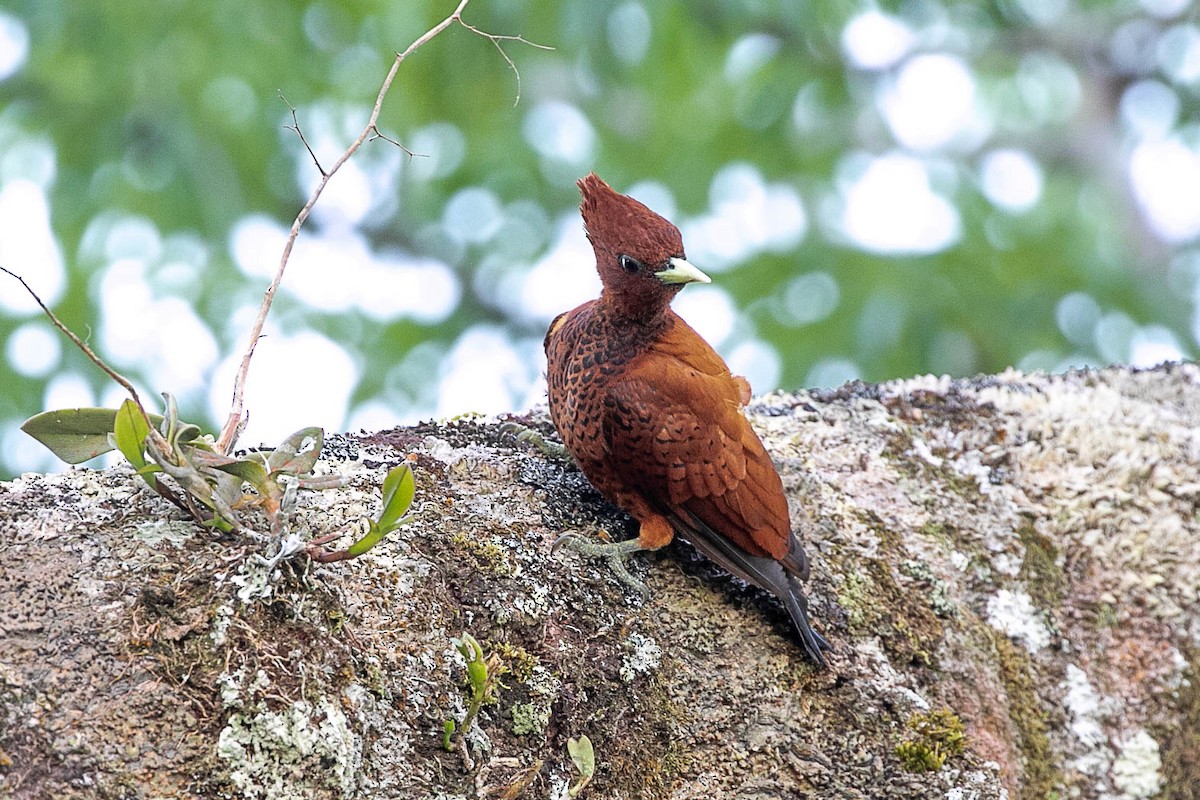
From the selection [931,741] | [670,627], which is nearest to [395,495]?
[670,627]

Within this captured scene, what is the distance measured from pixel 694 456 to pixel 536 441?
0.34 meters

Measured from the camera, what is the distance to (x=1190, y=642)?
2.43m

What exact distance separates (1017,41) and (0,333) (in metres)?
6.15

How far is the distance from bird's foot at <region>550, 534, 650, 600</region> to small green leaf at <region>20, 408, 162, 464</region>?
737mm

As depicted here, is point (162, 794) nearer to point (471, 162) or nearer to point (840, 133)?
point (471, 162)

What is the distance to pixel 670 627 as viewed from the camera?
194 centimetres

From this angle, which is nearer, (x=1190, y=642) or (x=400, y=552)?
(x=400, y=552)

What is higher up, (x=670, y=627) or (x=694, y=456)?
(x=694, y=456)

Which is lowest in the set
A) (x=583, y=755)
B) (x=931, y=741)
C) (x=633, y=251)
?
(x=583, y=755)

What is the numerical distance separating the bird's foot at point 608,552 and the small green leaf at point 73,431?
0.74 m

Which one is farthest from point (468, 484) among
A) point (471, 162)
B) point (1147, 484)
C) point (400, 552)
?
point (471, 162)

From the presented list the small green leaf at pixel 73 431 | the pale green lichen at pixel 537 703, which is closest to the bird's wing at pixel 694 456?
the pale green lichen at pixel 537 703

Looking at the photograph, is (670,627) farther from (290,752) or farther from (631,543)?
(290,752)

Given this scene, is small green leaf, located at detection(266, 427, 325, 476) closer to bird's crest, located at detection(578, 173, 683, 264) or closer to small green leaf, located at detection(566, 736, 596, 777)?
small green leaf, located at detection(566, 736, 596, 777)
